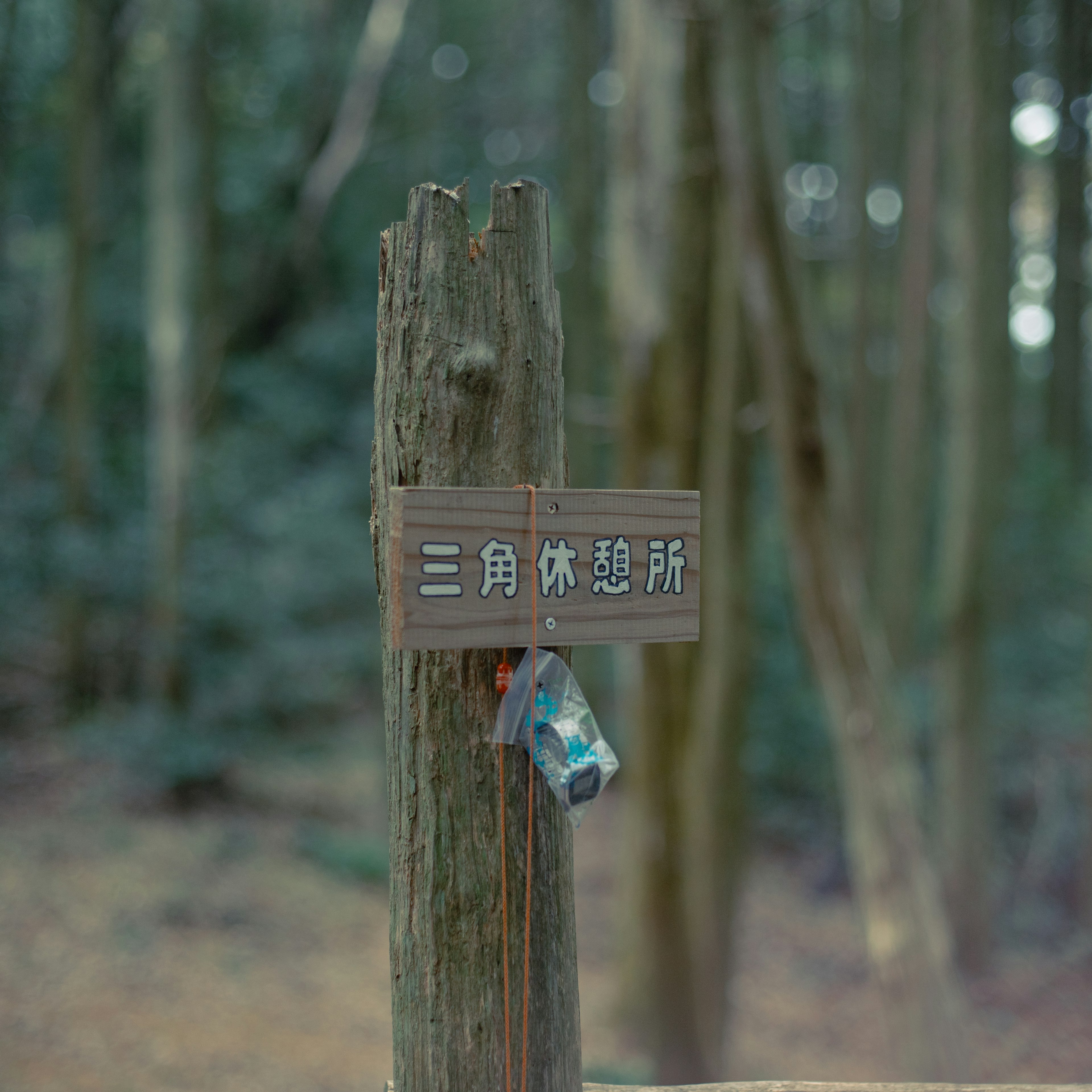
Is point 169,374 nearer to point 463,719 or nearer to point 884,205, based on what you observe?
point 463,719

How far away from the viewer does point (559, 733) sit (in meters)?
1.50

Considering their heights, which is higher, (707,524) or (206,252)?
(206,252)

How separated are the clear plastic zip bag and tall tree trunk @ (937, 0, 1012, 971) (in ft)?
19.6

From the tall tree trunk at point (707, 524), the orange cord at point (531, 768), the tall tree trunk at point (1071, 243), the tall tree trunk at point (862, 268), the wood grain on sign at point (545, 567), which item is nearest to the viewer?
the wood grain on sign at point (545, 567)

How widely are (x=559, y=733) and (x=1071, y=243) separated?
10.9 m

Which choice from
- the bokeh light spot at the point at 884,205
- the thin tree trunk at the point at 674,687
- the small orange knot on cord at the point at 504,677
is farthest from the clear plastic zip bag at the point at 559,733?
the bokeh light spot at the point at 884,205

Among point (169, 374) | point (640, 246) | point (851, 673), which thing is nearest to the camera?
point (851, 673)

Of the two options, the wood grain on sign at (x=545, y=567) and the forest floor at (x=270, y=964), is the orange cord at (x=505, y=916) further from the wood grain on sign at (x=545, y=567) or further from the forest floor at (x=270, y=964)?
the forest floor at (x=270, y=964)

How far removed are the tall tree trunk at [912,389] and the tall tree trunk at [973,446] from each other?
91cm

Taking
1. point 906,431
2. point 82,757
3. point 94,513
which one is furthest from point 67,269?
point 906,431

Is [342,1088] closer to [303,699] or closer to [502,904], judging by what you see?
[303,699]

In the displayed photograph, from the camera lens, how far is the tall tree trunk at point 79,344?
25.5ft

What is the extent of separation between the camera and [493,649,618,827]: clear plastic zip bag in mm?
1470

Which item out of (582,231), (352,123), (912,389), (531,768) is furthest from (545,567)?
(352,123)
